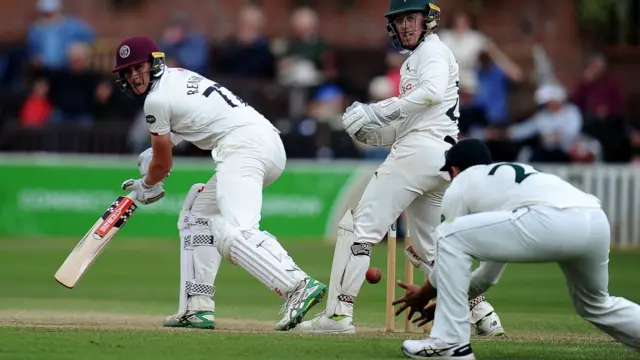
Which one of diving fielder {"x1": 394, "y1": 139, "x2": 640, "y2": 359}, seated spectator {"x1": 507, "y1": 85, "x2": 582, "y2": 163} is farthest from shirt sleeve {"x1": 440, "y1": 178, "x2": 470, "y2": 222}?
seated spectator {"x1": 507, "y1": 85, "x2": 582, "y2": 163}

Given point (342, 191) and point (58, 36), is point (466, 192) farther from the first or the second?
point (58, 36)

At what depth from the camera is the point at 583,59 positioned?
22.6 metres

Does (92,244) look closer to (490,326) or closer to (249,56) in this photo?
(490,326)

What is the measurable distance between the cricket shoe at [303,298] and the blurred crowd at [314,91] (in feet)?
32.6

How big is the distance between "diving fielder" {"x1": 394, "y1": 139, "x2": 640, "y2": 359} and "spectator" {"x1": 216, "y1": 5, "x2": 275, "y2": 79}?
1335 centimetres

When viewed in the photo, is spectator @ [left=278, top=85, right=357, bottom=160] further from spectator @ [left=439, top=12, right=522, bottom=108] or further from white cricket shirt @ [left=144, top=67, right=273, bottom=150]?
white cricket shirt @ [left=144, top=67, right=273, bottom=150]

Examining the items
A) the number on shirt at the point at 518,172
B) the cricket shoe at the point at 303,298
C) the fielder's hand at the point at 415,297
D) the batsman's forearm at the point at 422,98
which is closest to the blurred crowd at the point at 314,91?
the batsman's forearm at the point at 422,98

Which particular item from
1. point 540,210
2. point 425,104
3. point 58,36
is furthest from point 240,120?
point 58,36

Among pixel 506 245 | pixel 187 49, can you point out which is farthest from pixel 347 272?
pixel 187 49

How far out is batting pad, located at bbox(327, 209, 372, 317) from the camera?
354 inches

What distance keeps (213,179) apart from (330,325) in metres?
1.42

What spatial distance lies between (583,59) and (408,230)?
14.1 metres

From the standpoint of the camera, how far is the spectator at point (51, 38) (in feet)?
68.9

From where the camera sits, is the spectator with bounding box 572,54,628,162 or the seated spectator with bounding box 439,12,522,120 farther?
the seated spectator with bounding box 439,12,522,120
